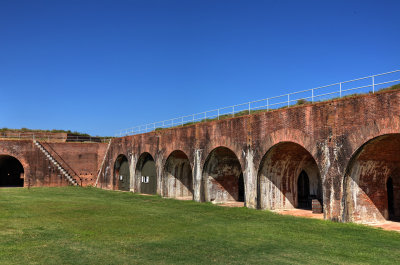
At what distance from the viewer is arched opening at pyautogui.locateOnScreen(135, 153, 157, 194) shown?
2681 centimetres

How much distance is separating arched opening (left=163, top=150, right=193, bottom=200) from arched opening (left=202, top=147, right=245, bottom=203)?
4.06 meters

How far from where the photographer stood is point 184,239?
9930mm

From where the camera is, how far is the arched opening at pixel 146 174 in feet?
88.0

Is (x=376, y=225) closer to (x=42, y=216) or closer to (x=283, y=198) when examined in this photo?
(x=283, y=198)

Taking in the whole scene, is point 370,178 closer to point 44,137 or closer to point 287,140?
point 287,140

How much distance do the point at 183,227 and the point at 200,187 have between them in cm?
883


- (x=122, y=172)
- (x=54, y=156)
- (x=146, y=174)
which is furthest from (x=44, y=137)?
(x=146, y=174)

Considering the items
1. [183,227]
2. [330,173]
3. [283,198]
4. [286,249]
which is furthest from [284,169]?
[286,249]

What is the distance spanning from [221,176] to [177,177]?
186 inches

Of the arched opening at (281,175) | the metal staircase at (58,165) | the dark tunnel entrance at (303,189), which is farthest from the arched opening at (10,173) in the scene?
the arched opening at (281,175)

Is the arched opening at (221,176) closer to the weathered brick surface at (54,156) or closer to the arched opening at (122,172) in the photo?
the arched opening at (122,172)

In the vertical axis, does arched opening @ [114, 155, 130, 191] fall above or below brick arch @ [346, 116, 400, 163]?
below

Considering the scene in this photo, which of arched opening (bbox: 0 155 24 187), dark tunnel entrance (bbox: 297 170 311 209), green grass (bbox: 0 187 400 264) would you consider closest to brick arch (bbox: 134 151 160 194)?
dark tunnel entrance (bbox: 297 170 311 209)

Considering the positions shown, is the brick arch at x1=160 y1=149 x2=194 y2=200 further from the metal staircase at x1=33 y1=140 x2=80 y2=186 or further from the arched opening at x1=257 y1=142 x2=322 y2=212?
the metal staircase at x1=33 y1=140 x2=80 y2=186
